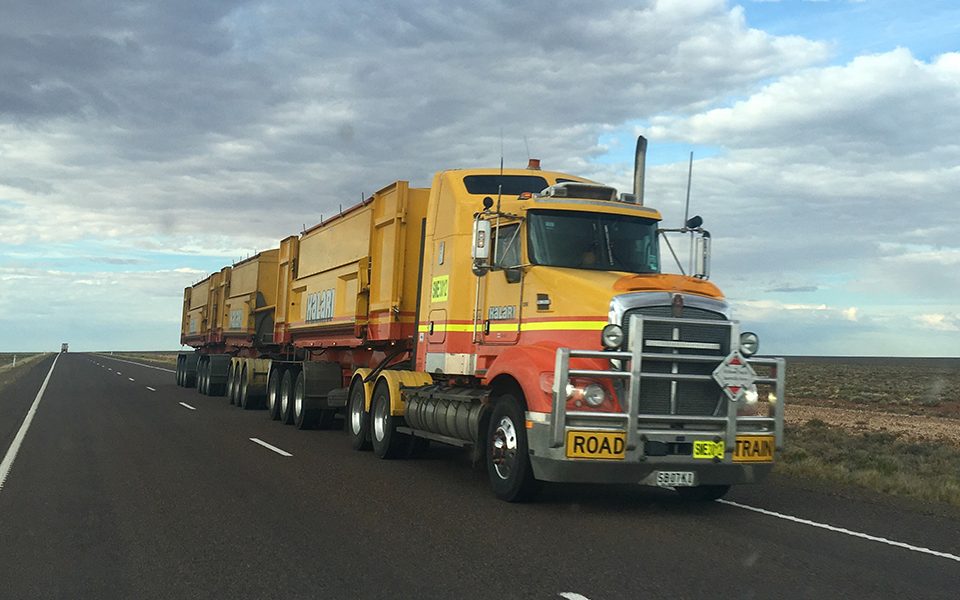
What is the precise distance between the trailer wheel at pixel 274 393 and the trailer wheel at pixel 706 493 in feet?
38.2

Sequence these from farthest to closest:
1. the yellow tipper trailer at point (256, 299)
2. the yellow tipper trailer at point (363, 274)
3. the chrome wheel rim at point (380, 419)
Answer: the yellow tipper trailer at point (256, 299) → the yellow tipper trailer at point (363, 274) → the chrome wheel rim at point (380, 419)

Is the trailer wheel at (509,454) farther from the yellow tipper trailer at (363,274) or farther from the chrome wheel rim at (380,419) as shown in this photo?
the yellow tipper trailer at (363,274)

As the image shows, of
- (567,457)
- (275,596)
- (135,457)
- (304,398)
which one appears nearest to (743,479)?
(567,457)

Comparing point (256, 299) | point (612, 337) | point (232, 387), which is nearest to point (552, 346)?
point (612, 337)

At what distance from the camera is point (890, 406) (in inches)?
1454

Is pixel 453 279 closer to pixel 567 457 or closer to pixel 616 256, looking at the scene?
pixel 616 256

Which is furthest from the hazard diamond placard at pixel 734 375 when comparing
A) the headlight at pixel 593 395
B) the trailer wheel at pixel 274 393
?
the trailer wheel at pixel 274 393

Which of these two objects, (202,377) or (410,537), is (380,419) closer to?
(410,537)

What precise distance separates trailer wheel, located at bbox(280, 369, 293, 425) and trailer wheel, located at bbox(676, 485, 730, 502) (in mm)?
10574

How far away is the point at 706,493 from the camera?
9.94m

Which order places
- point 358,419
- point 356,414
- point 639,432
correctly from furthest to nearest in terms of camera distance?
point 356,414
point 358,419
point 639,432

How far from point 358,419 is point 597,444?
670cm

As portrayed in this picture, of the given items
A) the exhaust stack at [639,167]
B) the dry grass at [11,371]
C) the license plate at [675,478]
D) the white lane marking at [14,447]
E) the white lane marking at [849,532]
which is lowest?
the dry grass at [11,371]

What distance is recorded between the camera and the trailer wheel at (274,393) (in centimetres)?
1980
